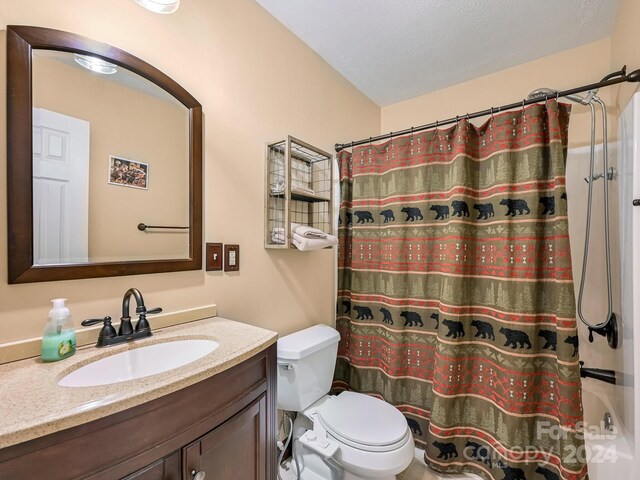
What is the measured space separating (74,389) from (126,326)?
0.33 m

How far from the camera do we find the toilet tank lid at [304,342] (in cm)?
132

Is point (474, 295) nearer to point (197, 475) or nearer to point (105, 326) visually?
point (197, 475)

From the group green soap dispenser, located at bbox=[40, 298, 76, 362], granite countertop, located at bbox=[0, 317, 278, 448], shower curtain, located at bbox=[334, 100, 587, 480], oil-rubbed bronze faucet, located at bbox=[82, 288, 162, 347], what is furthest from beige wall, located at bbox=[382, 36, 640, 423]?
green soap dispenser, located at bbox=[40, 298, 76, 362]

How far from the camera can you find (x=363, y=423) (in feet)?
4.31

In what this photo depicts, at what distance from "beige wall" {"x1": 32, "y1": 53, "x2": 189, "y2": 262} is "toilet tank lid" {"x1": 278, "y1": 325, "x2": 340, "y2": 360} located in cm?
65

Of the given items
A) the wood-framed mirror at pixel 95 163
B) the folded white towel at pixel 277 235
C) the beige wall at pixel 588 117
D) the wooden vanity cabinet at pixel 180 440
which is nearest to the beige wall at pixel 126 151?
the wood-framed mirror at pixel 95 163

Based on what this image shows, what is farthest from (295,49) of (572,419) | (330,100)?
(572,419)

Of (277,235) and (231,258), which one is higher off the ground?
(277,235)

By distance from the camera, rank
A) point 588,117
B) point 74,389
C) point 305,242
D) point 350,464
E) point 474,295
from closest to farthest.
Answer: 1. point 74,389
2. point 350,464
3. point 305,242
4. point 474,295
5. point 588,117

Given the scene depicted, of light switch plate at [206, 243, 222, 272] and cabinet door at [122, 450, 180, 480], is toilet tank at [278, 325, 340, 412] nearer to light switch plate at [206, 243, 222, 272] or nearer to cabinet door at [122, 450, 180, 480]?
light switch plate at [206, 243, 222, 272]

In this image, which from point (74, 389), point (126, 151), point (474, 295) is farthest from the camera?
point (474, 295)

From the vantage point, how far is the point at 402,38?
1641 millimetres

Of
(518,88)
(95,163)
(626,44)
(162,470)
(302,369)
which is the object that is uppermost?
(518,88)

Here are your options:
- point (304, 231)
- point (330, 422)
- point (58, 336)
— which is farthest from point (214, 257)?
point (330, 422)
